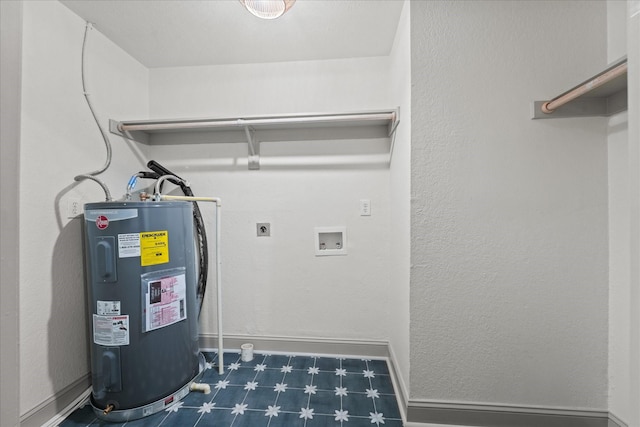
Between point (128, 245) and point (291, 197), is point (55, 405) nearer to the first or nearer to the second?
point (128, 245)

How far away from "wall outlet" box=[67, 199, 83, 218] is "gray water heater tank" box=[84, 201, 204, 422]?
0.63ft

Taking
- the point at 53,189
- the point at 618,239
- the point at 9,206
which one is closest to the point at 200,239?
the point at 53,189

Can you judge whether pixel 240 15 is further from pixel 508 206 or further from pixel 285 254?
pixel 508 206

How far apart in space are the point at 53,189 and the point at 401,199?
6.40 ft

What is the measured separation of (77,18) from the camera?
151 cm

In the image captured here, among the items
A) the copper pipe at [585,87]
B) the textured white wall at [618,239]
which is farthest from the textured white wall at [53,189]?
the textured white wall at [618,239]

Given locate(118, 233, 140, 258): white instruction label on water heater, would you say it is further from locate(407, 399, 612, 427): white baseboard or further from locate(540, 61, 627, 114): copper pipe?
locate(540, 61, 627, 114): copper pipe

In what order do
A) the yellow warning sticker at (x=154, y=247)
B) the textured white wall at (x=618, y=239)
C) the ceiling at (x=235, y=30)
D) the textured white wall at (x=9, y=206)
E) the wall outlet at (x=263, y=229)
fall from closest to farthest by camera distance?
the textured white wall at (x=9, y=206) < the textured white wall at (x=618, y=239) < the yellow warning sticker at (x=154, y=247) < the ceiling at (x=235, y=30) < the wall outlet at (x=263, y=229)

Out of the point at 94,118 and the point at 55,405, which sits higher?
the point at 94,118

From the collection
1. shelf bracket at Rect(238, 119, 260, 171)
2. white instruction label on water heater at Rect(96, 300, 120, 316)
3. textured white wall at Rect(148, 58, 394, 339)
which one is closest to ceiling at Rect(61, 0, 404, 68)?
textured white wall at Rect(148, 58, 394, 339)

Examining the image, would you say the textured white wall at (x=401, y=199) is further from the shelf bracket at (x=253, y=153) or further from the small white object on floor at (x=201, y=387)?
the small white object on floor at (x=201, y=387)

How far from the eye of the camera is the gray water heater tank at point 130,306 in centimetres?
130

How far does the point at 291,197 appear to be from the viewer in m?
1.95

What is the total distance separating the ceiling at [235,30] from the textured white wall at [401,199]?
0.23 m
